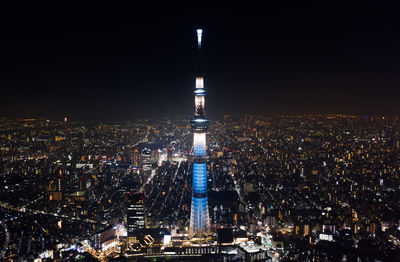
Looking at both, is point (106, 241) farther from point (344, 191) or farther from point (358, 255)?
point (344, 191)

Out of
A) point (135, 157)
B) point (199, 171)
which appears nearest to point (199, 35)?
point (199, 171)

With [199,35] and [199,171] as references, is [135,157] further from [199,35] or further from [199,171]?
[199,35]

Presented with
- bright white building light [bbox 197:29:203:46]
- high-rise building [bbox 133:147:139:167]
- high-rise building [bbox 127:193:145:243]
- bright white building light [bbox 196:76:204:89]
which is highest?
bright white building light [bbox 197:29:203:46]

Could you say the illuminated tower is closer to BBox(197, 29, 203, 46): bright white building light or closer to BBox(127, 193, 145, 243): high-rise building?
Result: BBox(197, 29, 203, 46): bright white building light

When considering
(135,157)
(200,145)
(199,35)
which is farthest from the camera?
(135,157)

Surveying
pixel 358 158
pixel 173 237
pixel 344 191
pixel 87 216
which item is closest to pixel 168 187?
pixel 87 216

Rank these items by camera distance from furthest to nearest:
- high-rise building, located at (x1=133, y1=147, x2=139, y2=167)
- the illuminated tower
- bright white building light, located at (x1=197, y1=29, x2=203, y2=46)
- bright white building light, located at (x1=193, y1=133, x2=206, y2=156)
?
high-rise building, located at (x1=133, y1=147, x2=139, y2=167), bright white building light, located at (x1=193, y1=133, x2=206, y2=156), the illuminated tower, bright white building light, located at (x1=197, y1=29, x2=203, y2=46)

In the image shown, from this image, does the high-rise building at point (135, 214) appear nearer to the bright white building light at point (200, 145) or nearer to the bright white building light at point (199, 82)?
the bright white building light at point (200, 145)

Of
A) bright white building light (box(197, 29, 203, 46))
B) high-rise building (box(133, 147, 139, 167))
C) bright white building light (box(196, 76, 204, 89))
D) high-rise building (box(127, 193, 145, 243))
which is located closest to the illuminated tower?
bright white building light (box(196, 76, 204, 89))
